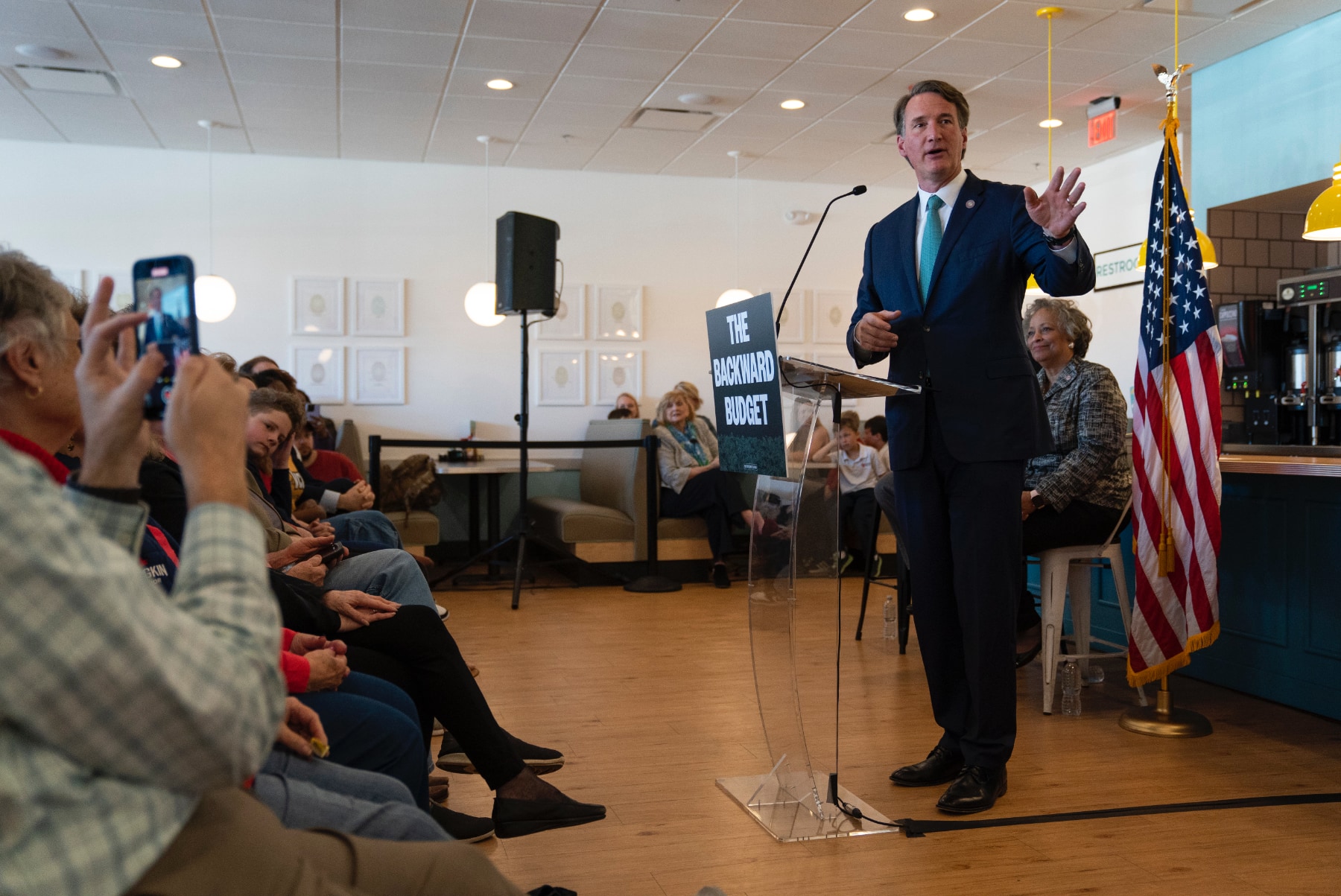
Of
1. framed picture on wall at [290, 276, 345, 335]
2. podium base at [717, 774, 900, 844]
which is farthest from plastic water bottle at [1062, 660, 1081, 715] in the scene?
framed picture on wall at [290, 276, 345, 335]

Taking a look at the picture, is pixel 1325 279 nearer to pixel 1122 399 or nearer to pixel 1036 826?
pixel 1122 399

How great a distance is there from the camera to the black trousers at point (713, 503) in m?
6.82

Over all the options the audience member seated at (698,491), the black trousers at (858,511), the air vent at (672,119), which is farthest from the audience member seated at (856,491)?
the air vent at (672,119)

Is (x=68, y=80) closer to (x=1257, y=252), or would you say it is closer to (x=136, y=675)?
(x=136, y=675)

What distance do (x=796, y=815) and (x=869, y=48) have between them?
452 cm

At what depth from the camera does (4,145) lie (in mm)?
7484

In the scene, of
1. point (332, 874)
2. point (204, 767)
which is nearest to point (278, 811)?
point (332, 874)

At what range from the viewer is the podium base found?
239 cm

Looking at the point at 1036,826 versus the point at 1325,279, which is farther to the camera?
the point at 1325,279

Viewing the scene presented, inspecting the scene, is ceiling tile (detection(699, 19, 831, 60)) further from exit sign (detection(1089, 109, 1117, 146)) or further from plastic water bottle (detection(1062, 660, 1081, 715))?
plastic water bottle (detection(1062, 660, 1081, 715))

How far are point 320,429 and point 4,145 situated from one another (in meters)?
3.38

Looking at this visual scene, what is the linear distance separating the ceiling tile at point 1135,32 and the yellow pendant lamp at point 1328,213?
5.16 feet

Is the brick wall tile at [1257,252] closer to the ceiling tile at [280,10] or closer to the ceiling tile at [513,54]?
the ceiling tile at [513,54]

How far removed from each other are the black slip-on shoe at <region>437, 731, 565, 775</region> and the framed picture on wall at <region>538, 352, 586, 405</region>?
5784mm
